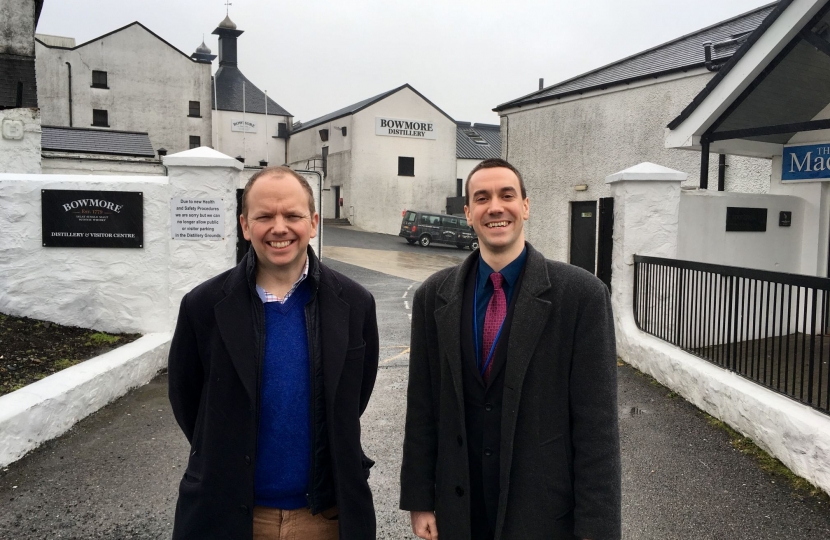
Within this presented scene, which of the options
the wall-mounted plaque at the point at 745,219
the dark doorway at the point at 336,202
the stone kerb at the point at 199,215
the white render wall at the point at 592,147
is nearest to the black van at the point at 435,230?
the dark doorway at the point at 336,202

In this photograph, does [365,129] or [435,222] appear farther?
[365,129]

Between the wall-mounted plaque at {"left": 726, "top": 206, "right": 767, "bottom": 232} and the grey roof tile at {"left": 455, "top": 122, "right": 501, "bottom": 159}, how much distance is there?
Answer: 34.0 m

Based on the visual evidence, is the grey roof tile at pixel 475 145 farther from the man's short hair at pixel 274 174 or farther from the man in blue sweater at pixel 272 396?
the man in blue sweater at pixel 272 396

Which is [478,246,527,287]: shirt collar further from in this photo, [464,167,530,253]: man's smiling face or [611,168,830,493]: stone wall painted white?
[611,168,830,493]: stone wall painted white

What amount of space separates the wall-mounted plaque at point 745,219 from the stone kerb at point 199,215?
6051mm

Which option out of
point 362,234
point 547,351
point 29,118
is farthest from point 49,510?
point 362,234

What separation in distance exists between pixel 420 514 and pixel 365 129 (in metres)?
37.4

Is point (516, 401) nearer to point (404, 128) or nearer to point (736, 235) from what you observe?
point (736, 235)

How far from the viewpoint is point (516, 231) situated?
232cm

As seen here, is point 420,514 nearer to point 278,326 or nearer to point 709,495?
point 278,326

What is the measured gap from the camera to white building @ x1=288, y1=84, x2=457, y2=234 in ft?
127

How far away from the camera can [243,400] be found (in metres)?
2.17

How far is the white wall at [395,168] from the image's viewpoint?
3859 centimetres

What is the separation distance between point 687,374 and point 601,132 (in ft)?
39.2
